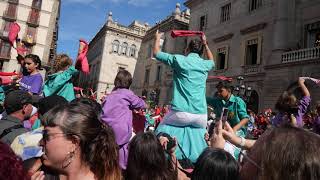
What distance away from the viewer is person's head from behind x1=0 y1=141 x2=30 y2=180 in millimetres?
1228

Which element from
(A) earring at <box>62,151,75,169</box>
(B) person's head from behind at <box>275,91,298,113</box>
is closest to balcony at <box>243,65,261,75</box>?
(B) person's head from behind at <box>275,91,298,113</box>

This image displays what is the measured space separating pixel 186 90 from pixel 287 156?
295 cm

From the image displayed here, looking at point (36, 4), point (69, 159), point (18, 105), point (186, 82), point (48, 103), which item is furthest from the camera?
point (36, 4)

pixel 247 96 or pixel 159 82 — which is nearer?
pixel 247 96

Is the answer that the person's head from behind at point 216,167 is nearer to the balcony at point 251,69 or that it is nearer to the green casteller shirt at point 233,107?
the green casteller shirt at point 233,107

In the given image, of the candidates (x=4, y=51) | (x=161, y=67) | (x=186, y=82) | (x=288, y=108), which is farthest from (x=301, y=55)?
(x=4, y=51)

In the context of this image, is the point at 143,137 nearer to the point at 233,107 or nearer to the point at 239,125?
the point at 239,125

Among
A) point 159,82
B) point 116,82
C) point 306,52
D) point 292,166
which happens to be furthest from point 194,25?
point 292,166

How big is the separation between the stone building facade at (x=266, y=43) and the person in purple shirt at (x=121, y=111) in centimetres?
1257

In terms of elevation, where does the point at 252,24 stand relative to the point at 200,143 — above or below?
above

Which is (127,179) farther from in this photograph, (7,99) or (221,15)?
Answer: (221,15)

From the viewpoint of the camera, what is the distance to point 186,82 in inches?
169

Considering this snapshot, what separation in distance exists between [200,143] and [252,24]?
Answer: 64.0 ft

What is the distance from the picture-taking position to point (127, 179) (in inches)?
121
